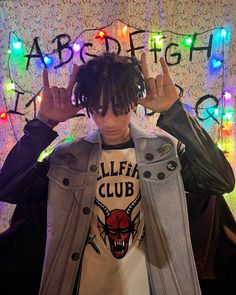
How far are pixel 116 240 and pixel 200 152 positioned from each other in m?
0.34

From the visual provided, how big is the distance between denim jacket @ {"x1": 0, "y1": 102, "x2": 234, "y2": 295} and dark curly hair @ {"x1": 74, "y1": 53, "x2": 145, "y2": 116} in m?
0.11

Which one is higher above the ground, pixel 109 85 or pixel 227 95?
pixel 109 85

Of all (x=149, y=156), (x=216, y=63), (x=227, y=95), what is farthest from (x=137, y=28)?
(x=149, y=156)

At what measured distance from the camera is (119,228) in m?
0.89

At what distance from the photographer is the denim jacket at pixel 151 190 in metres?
0.89

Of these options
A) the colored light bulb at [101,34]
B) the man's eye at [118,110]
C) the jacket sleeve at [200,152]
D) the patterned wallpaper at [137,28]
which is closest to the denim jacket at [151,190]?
the jacket sleeve at [200,152]

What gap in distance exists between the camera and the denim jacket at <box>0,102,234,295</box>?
2.91 feet

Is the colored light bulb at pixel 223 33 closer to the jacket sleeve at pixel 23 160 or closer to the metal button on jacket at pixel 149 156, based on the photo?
the metal button on jacket at pixel 149 156

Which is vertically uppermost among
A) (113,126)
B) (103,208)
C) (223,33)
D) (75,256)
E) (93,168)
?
(223,33)

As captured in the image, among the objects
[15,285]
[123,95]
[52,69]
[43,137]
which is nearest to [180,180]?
[123,95]

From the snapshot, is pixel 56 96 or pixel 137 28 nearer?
pixel 56 96

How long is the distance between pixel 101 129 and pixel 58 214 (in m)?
0.28

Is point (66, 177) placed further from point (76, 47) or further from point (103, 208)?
point (76, 47)

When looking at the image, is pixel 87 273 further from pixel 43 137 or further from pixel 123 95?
pixel 123 95
